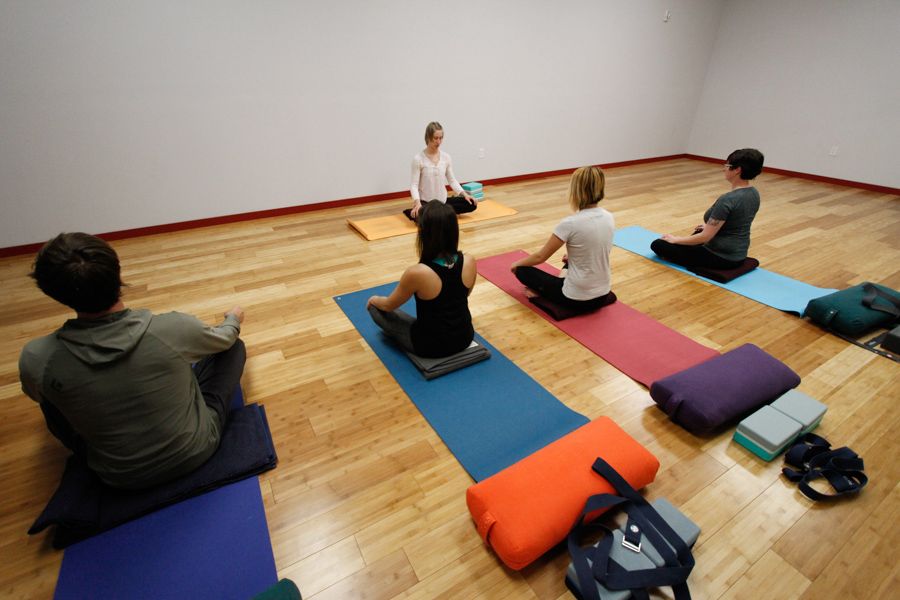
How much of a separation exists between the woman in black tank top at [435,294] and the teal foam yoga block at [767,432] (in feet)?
4.18

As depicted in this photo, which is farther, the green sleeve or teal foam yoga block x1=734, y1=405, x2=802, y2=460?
teal foam yoga block x1=734, y1=405, x2=802, y2=460

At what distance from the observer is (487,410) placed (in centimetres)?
186

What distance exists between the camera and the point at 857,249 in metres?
3.65

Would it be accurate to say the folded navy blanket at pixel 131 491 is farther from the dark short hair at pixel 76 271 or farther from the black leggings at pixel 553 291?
the black leggings at pixel 553 291

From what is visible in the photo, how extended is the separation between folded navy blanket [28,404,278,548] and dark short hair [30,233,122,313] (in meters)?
0.75

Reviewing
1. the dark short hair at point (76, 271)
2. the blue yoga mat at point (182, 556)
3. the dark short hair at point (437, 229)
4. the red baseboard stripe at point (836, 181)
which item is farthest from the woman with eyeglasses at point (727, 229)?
the red baseboard stripe at point (836, 181)

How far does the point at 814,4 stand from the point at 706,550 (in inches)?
300

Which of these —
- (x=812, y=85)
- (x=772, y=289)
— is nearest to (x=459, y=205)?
(x=772, y=289)

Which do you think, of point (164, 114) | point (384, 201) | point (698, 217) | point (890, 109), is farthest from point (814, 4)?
point (164, 114)

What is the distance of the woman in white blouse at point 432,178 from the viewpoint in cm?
389

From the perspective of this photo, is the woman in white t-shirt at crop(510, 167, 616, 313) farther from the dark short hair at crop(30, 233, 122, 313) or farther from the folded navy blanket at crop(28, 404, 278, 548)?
the dark short hair at crop(30, 233, 122, 313)

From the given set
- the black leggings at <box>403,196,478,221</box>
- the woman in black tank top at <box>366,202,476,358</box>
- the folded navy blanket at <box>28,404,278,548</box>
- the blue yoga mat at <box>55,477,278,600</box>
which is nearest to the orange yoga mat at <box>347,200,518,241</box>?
the black leggings at <box>403,196,478,221</box>

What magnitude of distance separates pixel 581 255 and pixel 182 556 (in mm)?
2273

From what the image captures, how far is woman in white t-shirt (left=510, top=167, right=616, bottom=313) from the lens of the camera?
2242 millimetres
